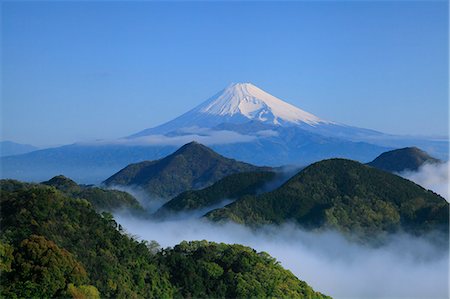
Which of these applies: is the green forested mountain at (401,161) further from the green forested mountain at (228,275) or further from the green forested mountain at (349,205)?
the green forested mountain at (228,275)

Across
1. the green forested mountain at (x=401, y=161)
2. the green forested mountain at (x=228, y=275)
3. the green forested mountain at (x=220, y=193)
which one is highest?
the green forested mountain at (x=401, y=161)

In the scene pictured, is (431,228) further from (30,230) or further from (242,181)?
(30,230)

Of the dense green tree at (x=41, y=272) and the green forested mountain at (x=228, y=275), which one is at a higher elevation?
the dense green tree at (x=41, y=272)

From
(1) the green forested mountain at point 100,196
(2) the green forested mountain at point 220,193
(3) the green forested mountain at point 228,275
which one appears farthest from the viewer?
(2) the green forested mountain at point 220,193

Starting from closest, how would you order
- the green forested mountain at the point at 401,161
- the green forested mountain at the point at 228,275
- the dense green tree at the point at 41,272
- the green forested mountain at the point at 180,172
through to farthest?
the dense green tree at the point at 41,272
the green forested mountain at the point at 228,275
the green forested mountain at the point at 401,161
the green forested mountain at the point at 180,172

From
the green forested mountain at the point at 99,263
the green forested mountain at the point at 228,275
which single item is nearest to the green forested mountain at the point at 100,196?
the green forested mountain at the point at 99,263

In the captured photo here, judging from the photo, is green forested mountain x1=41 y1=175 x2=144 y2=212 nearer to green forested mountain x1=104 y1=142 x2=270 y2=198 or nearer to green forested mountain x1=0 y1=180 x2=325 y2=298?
green forested mountain x1=104 y1=142 x2=270 y2=198

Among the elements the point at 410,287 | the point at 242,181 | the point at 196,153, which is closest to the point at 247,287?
the point at 410,287
